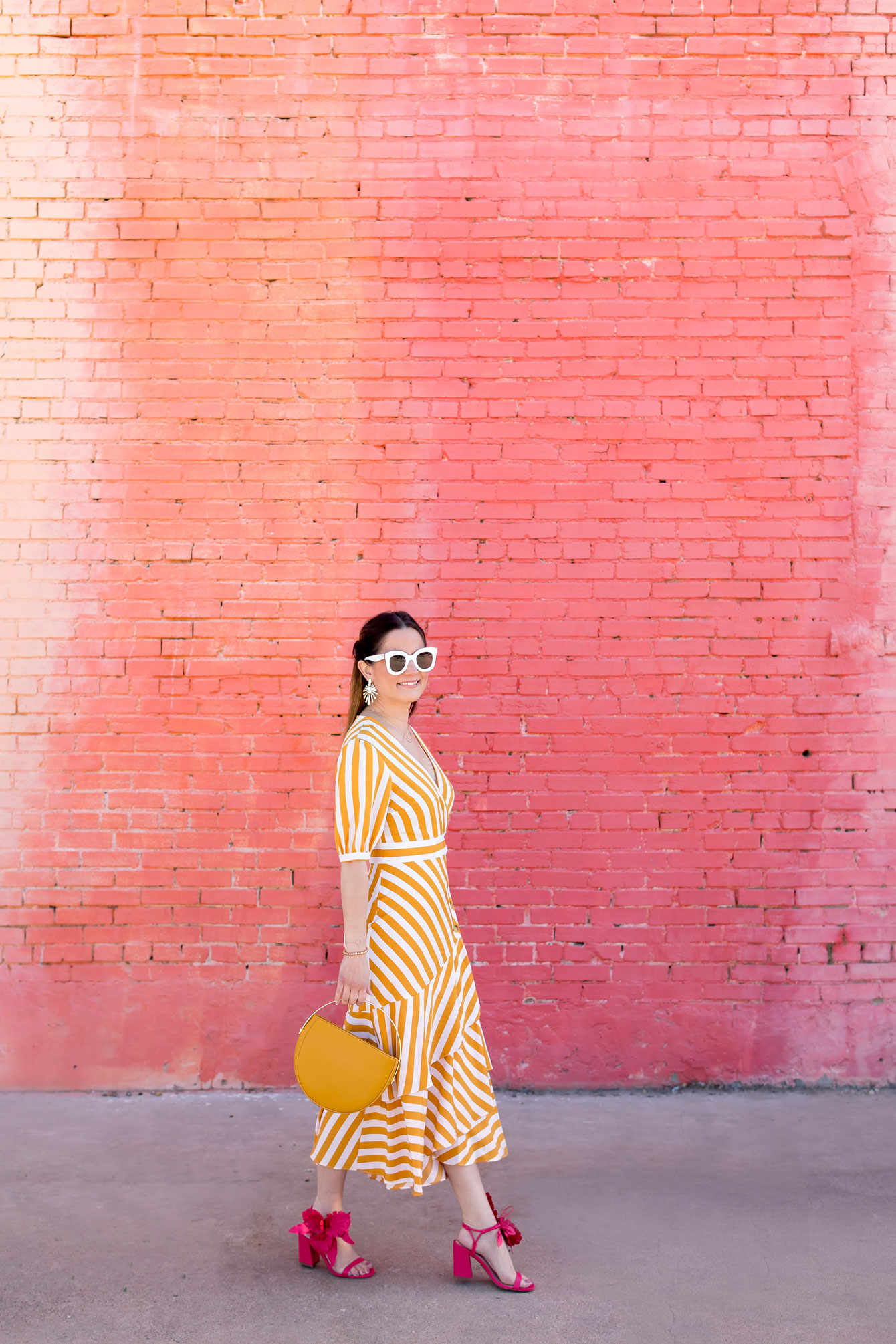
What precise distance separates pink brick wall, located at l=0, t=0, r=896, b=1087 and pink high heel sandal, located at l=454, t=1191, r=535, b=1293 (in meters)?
1.43

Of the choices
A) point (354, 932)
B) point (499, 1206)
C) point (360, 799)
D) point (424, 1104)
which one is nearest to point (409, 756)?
point (360, 799)

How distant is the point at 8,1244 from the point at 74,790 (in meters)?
1.77

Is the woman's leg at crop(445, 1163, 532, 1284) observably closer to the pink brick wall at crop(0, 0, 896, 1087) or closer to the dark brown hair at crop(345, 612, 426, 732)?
the dark brown hair at crop(345, 612, 426, 732)

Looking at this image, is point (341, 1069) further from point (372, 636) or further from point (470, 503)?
point (470, 503)

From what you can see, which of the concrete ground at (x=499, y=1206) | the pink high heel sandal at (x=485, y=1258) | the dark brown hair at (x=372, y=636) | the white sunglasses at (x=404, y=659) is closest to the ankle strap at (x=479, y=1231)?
the pink high heel sandal at (x=485, y=1258)

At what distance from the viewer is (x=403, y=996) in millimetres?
2943

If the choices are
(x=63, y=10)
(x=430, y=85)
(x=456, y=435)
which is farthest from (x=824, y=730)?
(x=63, y=10)

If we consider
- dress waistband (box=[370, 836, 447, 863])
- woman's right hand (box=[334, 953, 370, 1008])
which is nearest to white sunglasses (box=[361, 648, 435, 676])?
dress waistband (box=[370, 836, 447, 863])

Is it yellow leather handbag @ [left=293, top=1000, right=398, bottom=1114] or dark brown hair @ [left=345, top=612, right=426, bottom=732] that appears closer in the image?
yellow leather handbag @ [left=293, top=1000, right=398, bottom=1114]

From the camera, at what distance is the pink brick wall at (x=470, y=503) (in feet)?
14.5

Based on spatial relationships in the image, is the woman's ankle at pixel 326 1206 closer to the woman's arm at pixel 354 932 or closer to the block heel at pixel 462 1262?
the block heel at pixel 462 1262

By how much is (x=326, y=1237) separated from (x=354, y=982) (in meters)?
0.80

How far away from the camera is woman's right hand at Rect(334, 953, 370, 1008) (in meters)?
2.84

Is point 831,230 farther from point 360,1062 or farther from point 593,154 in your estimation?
point 360,1062
